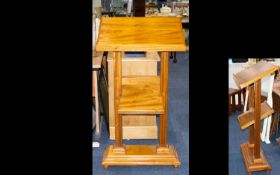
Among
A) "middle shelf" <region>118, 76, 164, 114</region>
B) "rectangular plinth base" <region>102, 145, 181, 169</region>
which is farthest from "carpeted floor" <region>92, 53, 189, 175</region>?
"middle shelf" <region>118, 76, 164, 114</region>

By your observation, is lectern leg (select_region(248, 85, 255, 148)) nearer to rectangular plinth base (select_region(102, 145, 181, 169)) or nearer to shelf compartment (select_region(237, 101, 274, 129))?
shelf compartment (select_region(237, 101, 274, 129))

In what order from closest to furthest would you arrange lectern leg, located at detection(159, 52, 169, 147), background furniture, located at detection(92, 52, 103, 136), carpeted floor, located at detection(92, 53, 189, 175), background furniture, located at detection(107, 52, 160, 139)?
lectern leg, located at detection(159, 52, 169, 147) < carpeted floor, located at detection(92, 53, 189, 175) < background furniture, located at detection(92, 52, 103, 136) < background furniture, located at detection(107, 52, 160, 139)

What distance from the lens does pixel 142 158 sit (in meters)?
3.86

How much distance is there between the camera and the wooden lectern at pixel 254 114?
3.41 metres

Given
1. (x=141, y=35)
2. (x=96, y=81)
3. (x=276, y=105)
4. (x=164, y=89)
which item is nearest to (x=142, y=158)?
(x=164, y=89)

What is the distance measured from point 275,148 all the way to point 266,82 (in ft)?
2.38

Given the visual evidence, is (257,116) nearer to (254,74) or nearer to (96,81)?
(254,74)

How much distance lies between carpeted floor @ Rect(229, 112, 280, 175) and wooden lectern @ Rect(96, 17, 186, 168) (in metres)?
0.50

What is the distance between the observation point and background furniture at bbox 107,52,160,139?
14.0ft

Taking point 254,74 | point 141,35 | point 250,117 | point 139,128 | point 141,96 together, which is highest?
Answer: point 141,35

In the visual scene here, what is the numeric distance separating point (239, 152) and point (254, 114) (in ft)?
1.90

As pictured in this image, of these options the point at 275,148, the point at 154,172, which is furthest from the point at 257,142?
the point at 154,172

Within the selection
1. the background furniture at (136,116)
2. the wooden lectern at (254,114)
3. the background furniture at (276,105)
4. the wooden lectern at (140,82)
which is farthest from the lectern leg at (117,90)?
the background furniture at (276,105)
